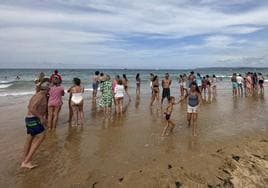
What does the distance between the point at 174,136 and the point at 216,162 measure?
7.94ft

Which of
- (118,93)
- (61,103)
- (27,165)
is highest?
(118,93)

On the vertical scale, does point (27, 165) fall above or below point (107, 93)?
below

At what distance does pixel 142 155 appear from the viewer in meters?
6.96

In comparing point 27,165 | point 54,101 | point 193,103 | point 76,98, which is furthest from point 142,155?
point 76,98

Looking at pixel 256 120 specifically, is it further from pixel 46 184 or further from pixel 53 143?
pixel 46 184

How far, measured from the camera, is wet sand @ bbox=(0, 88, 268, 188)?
5.63 metres

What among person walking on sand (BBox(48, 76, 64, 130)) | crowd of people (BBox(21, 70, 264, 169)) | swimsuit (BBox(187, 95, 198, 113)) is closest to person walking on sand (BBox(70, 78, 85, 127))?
crowd of people (BBox(21, 70, 264, 169))

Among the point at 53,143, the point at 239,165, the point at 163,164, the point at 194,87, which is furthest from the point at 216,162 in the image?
the point at 53,143

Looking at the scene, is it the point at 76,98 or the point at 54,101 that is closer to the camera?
the point at 54,101

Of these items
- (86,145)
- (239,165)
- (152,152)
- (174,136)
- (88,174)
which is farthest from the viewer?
(174,136)

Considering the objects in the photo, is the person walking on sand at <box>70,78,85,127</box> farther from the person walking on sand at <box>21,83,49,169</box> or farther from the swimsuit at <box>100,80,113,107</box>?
the person walking on sand at <box>21,83,49,169</box>

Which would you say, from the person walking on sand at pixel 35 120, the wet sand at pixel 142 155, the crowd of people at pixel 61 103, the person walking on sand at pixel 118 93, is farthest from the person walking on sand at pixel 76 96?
the person walking on sand at pixel 35 120

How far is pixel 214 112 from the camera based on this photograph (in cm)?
1312

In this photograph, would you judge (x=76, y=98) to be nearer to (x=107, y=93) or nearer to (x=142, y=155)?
(x=107, y=93)
